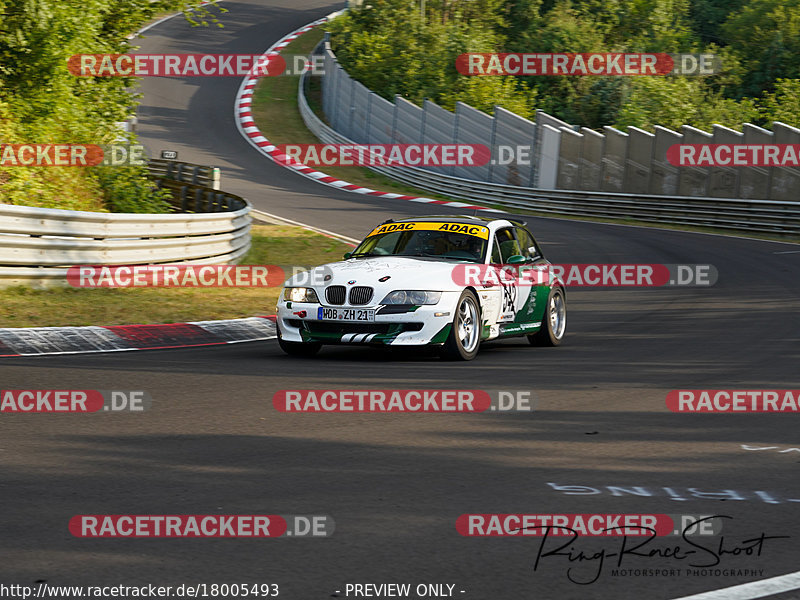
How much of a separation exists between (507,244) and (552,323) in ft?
3.76

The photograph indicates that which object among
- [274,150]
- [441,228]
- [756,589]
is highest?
[756,589]

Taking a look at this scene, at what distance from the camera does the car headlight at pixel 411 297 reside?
1083 cm

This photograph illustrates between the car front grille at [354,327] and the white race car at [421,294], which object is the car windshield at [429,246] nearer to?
the white race car at [421,294]

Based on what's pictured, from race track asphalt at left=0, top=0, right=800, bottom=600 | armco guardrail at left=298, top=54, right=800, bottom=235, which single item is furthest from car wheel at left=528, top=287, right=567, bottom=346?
armco guardrail at left=298, top=54, right=800, bottom=235

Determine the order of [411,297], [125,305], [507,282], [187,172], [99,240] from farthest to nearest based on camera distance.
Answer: [187,172] → [99,240] → [125,305] → [507,282] → [411,297]

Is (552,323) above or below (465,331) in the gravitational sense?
below

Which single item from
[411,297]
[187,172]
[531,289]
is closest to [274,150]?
[187,172]

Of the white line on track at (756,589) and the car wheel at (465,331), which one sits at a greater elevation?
the white line on track at (756,589)

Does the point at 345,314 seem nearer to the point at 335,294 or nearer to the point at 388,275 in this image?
the point at 335,294

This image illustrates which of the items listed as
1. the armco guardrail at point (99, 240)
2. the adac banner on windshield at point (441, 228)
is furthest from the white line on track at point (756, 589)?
the armco guardrail at point (99, 240)

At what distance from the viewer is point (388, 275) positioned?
1113 centimetres

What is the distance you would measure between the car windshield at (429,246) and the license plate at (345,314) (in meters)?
1.47

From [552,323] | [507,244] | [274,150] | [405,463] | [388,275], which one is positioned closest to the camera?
[405,463]

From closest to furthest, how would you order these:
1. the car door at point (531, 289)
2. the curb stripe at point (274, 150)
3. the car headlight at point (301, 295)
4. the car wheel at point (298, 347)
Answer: the car headlight at point (301, 295)
the car wheel at point (298, 347)
the car door at point (531, 289)
the curb stripe at point (274, 150)
